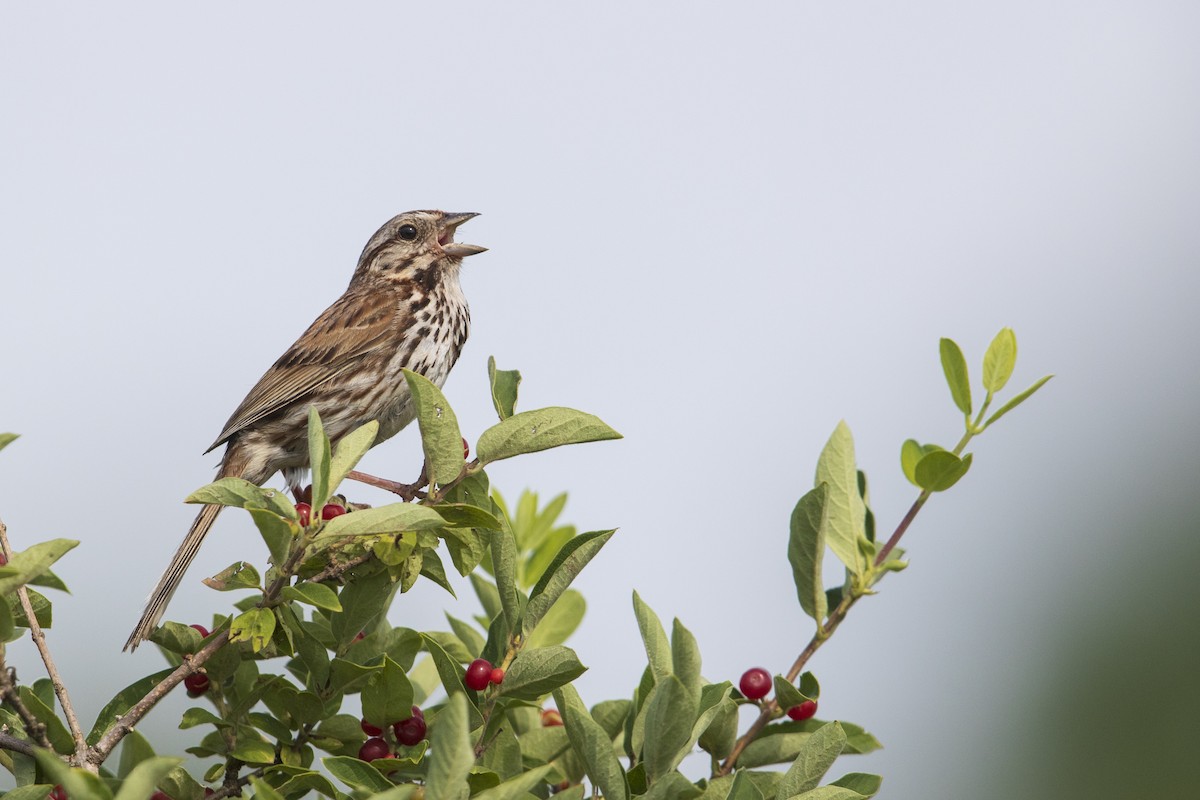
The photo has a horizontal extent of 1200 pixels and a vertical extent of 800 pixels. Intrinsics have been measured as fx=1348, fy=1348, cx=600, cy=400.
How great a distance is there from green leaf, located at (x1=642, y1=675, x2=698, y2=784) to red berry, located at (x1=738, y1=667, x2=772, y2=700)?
1.55 ft

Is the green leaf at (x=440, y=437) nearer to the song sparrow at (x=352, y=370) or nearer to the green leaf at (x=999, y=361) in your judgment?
the green leaf at (x=999, y=361)

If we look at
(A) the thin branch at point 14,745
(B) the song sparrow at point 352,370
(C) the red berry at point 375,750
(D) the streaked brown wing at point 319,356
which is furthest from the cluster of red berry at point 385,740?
(D) the streaked brown wing at point 319,356

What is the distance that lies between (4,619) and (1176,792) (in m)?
6.72

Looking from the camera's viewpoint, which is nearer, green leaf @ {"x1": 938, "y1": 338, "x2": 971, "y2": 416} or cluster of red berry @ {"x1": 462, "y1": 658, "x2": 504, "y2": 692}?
cluster of red berry @ {"x1": 462, "y1": 658, "x2": 504, "y2": 692}

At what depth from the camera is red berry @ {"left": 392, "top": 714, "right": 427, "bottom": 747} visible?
2.92 meters

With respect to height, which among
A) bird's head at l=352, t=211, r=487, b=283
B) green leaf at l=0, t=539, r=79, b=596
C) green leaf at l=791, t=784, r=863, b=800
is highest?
bird's head at l=352, t=211, r=487, b=283

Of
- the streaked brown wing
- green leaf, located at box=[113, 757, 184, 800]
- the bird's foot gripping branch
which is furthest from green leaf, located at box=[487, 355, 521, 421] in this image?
the streaked brown wing

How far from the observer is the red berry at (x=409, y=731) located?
2922 mm

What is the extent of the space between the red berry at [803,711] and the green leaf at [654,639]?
34 cm

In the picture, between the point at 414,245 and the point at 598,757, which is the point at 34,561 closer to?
the point at 598,757

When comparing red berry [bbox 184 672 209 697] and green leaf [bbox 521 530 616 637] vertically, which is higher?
green leaf [bbox 521 530 616 637]

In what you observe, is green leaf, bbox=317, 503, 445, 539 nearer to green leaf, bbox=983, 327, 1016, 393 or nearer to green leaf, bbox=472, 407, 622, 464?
green leaf, bbox=472, 407, 622, 464

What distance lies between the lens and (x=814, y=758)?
2.49m

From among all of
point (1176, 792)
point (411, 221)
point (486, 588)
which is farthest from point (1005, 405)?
point (1176, 792)
